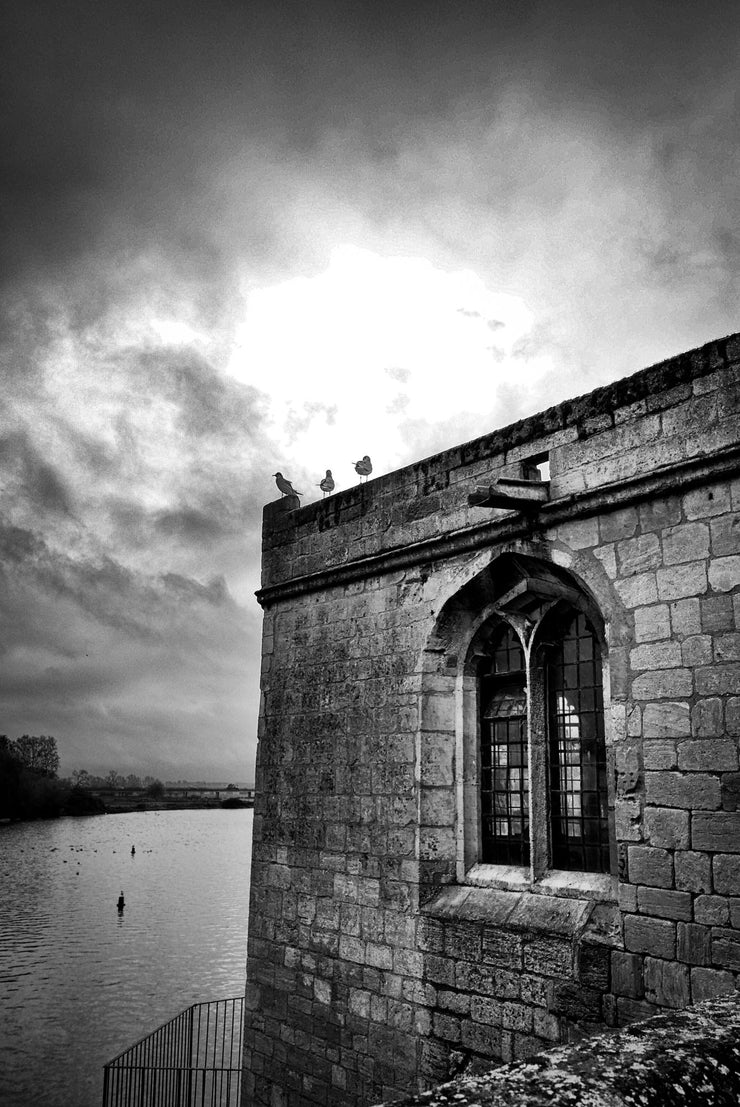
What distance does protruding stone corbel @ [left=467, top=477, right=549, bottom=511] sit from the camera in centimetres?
619

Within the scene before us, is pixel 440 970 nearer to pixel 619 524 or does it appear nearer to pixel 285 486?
pixel 619 524

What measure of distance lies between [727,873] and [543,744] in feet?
5.99

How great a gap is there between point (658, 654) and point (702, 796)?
0.88 meters

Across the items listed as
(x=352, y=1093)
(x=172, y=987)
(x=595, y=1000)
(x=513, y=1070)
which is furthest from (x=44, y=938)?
(x=513, y=1070)

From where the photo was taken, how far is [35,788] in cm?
8175

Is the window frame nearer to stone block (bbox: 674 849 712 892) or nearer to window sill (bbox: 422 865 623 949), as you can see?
window sill (bbox: 422 865 623 949)

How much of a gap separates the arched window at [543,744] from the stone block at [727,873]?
1.20 meters

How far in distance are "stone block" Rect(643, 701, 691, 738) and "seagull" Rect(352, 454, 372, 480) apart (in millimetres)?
4146

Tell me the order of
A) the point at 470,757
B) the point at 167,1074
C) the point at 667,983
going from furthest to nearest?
the point at 167,1074, the point at 470,757, the point at 667,983

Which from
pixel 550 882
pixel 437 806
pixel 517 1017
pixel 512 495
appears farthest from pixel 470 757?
pixel 512 495

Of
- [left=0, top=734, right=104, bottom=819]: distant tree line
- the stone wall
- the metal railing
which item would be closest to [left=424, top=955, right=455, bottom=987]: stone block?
the stone wall

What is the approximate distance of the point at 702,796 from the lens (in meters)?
5.05

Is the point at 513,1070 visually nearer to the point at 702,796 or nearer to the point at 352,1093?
the point at 702,796

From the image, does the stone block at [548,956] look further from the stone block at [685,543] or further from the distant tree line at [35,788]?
the distant tree line at [35,788]
